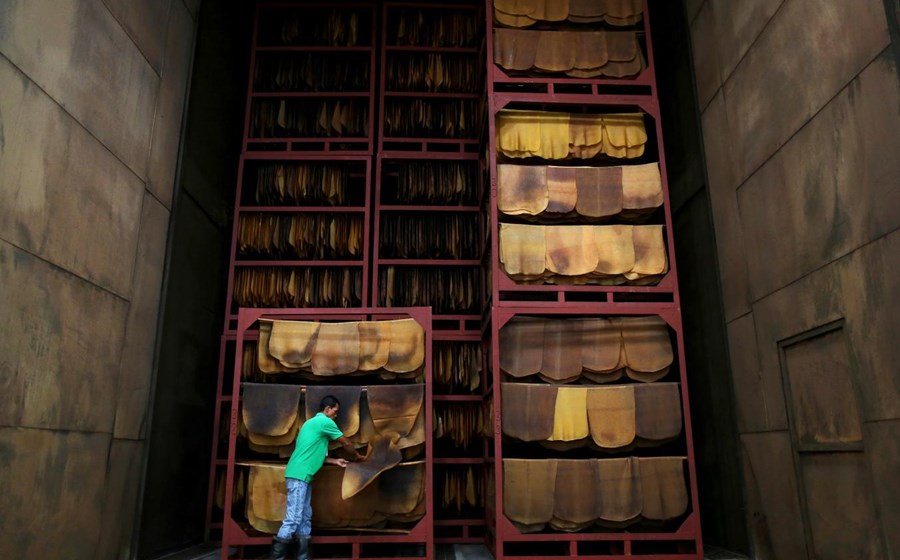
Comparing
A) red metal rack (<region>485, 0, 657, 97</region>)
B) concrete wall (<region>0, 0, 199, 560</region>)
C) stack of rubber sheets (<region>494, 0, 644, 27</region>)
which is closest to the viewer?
concrete wall (<region>0, 0, 199, 560</region>)

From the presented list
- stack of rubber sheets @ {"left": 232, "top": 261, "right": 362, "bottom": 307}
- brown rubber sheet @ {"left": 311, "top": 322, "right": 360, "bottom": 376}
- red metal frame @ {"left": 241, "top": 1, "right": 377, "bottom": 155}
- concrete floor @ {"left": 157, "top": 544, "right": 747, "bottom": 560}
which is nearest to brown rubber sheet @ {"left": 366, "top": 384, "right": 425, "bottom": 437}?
brown rubber sheet @ {"left": 311, "top": 322, "right": 360, "bottom": 376}

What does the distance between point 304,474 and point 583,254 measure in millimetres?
4303

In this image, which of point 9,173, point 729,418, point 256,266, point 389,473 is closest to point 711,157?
point 729,418

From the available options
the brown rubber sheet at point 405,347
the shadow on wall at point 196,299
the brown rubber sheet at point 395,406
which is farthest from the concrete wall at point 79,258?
the brown rubber sheet at point 405,347

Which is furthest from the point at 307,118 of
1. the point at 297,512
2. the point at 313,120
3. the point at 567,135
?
the point at 297,512

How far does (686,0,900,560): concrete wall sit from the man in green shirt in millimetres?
4688

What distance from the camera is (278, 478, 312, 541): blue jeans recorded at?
23.2 ft

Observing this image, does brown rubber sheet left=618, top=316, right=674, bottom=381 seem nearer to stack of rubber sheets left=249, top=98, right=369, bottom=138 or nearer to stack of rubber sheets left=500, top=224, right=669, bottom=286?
stack of rubber sheets left=500, top=224, right=669, bottom=286

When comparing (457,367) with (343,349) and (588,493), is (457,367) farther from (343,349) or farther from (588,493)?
(588,493)

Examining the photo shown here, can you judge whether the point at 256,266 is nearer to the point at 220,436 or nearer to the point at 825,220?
the point at 220,436

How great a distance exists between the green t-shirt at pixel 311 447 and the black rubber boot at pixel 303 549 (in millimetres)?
670

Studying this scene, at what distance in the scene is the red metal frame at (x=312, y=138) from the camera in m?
11.0

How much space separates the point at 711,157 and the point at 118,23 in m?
7.31

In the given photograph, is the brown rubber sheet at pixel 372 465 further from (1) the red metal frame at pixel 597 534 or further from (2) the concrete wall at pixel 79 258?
(2) the concrete wall at pixel 79 258
